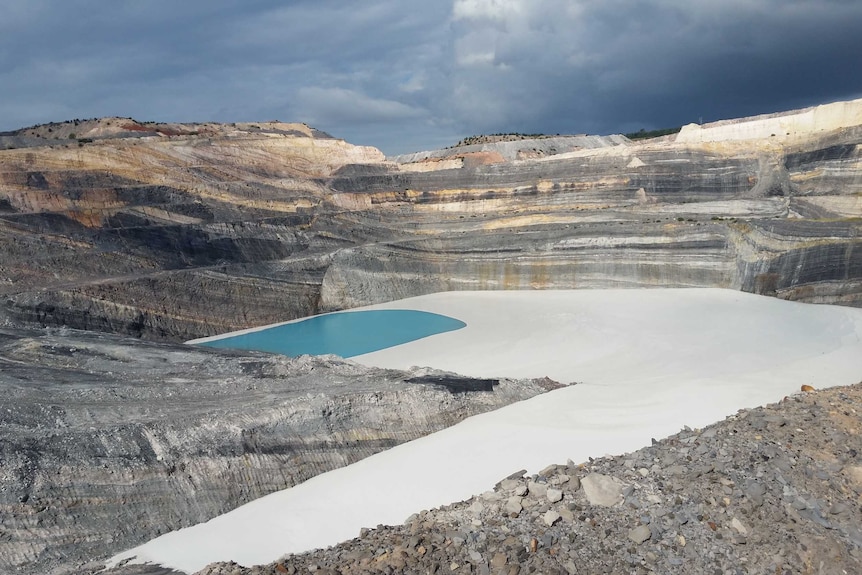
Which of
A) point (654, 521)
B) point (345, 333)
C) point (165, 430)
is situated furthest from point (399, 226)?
point (654, 521)

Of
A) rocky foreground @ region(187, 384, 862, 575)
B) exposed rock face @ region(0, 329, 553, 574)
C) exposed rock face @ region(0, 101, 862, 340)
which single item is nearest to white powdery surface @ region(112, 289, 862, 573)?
exposed rock face @ region(0, 329, 553, 574)

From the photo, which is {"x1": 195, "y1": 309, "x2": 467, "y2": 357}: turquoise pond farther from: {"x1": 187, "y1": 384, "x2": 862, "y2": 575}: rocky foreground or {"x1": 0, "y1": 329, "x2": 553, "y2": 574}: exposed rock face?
{"x1": 187, "y1": 384, "x2": 862, "y2": 575}: rocky foreground

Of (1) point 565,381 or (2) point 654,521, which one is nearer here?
(2) point 654,521

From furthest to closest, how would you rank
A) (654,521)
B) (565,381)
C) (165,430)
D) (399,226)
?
(399,226)
(565,381)
(165,430)
(654,521)

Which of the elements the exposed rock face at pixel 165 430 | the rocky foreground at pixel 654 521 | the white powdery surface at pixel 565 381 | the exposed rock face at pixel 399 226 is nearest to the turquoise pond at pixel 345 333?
the white powdery surface at pixel 565 381

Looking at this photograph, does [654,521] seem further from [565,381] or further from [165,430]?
[565,381]

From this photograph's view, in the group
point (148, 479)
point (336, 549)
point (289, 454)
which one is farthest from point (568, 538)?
point (148, 479)
